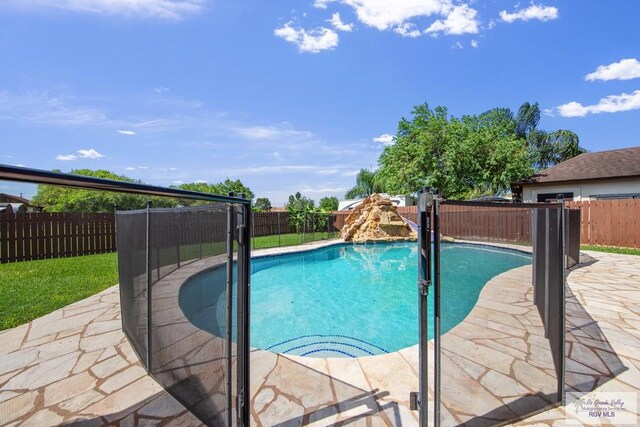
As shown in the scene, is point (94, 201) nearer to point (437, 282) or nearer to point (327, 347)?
point (437, 282)

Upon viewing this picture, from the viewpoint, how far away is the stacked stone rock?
1406 cm

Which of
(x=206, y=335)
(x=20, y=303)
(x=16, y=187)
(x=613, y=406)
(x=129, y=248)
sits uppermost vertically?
(x=16, y=187)

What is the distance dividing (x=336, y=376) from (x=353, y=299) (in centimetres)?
381

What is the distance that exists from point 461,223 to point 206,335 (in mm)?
1724

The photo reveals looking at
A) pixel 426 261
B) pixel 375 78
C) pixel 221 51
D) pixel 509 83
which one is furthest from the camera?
pixel 509 83

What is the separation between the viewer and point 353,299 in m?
6.14

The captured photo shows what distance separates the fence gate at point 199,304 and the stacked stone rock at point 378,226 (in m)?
12.1

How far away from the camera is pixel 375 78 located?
1475 cm

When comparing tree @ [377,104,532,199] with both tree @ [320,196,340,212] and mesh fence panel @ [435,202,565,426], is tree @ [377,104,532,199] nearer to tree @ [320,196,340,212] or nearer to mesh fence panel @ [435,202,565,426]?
tree @ [320,196,340,212]

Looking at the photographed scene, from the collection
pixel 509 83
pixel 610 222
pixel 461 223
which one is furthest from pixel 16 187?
pixel 509 83

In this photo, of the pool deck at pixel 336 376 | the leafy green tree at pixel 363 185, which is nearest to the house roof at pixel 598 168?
the pool deck at pixel 336 376

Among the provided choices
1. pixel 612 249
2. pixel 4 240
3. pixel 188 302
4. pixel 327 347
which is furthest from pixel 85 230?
pixel 612 249

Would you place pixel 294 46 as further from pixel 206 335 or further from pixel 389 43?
pixel 206 335

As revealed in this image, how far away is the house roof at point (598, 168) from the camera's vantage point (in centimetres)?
1196
